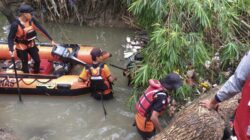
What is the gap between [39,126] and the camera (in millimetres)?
5379

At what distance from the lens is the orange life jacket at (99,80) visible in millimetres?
5398

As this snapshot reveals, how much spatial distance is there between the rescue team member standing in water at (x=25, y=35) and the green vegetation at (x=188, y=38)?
1635 mm

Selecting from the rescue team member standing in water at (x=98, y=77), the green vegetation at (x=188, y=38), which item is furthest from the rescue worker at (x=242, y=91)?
the rescue team member standing in water at (x=98, y=77)

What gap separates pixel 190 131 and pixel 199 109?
31cm

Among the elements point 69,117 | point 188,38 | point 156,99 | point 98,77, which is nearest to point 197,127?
point 156,99

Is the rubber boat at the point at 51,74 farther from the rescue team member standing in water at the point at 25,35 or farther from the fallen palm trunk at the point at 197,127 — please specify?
the fallen palm trunk at the point at 197,127

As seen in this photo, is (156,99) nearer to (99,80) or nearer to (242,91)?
(99,80)

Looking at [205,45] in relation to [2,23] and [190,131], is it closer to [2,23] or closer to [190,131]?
[190,131]

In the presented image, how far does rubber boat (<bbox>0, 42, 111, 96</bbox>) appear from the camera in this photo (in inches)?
232

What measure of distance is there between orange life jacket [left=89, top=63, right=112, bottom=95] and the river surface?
28 cm

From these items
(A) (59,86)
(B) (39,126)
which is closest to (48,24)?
(A) (59,86)

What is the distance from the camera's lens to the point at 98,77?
17.9 ft

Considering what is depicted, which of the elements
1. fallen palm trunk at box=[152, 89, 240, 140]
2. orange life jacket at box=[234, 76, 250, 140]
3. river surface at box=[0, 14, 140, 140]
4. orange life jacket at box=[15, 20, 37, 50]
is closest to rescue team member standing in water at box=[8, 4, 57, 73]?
orange life jacket at box=[15, 20, 37, 50]

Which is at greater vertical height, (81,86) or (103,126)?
(81,86)
